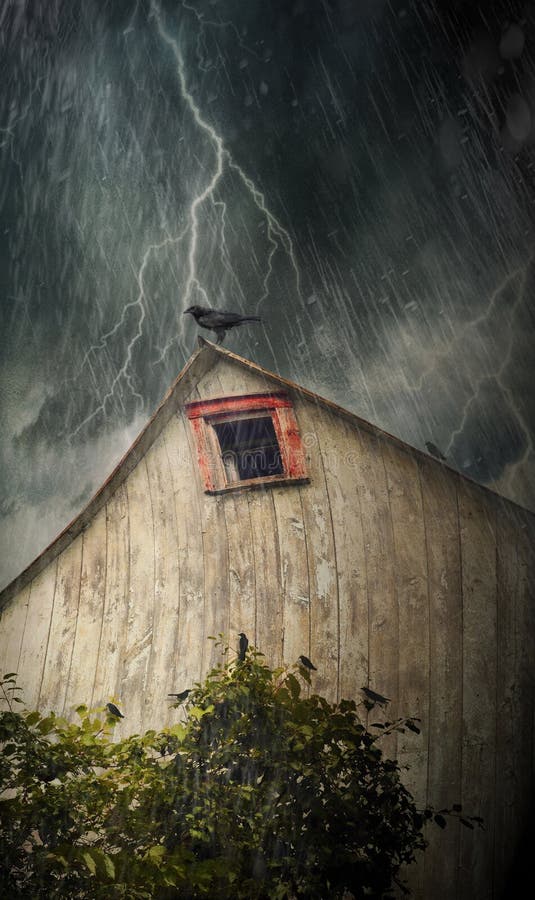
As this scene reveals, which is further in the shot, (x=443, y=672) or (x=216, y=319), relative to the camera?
(x=216, y=319)

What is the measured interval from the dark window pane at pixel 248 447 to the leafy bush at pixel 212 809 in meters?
2.01

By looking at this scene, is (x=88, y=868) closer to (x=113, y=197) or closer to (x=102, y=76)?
(x=113, y=197)

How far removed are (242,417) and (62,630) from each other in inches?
73.8

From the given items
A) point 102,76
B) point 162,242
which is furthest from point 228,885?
point 102,76

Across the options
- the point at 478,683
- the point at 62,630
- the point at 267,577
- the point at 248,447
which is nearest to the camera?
the point at 478,683

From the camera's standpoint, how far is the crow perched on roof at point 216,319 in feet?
13.1

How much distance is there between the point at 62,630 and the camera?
129 inches

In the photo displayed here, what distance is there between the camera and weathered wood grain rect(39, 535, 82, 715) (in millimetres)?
3154

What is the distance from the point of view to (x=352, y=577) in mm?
2986

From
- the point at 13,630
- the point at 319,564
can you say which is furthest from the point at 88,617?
the point at 319,564

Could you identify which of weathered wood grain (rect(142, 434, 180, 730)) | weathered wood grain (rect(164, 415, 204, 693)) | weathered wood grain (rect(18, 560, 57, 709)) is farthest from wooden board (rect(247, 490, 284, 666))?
weathered wood grain (rect(18, 560, 57, 709))

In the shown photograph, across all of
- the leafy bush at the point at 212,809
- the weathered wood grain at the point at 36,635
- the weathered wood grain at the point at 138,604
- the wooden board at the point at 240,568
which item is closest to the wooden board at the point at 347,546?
the wooden board at the point at 240,568

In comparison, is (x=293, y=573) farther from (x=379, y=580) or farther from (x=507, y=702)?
(x=507, y=702)

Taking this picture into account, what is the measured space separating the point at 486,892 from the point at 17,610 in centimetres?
308
